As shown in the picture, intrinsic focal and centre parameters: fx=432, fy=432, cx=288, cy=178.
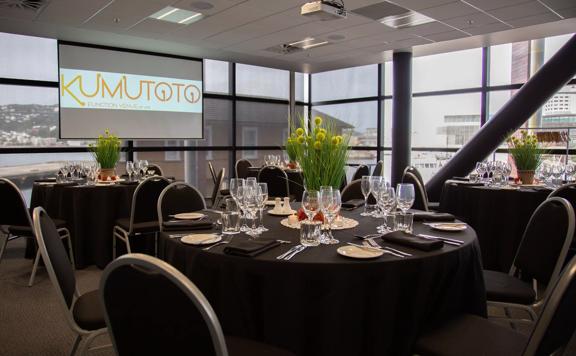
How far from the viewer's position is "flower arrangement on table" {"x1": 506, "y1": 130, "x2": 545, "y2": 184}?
449cm

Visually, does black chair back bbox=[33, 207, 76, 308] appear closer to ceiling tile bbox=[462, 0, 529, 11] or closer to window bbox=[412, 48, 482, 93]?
ceiling tile bbox=[462, 0, 529, 11]

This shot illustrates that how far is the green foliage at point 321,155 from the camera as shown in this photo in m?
2.24

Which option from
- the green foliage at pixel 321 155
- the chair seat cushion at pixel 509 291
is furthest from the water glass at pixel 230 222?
the chair seat cushion at pixel 509 291

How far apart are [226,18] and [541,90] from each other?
4.91 metres

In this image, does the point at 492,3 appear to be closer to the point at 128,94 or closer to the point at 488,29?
the point at 488,29

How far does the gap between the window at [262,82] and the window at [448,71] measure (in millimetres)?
3134

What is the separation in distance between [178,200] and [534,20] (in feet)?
18.4

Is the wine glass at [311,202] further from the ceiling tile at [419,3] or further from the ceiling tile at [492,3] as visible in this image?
the ceiling tile at [492,3]

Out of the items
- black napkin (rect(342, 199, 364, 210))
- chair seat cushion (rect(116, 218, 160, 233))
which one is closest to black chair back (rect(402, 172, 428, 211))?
black napkin (rect(342, 199, 364, 210))

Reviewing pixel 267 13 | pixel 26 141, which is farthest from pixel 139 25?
pixel 26 141

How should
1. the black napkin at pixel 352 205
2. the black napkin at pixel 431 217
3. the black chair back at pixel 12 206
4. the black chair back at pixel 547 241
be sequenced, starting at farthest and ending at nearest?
the black chair back at pixel 12 206, the black napkin at pixel 352 205, the black napkin at pixel 431 217, the black chair back at pixel 547 241

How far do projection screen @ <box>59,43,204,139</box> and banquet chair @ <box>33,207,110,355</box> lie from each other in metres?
6.19

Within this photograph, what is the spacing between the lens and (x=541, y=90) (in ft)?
21.9

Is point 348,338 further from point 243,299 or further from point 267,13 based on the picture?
point 267,13
